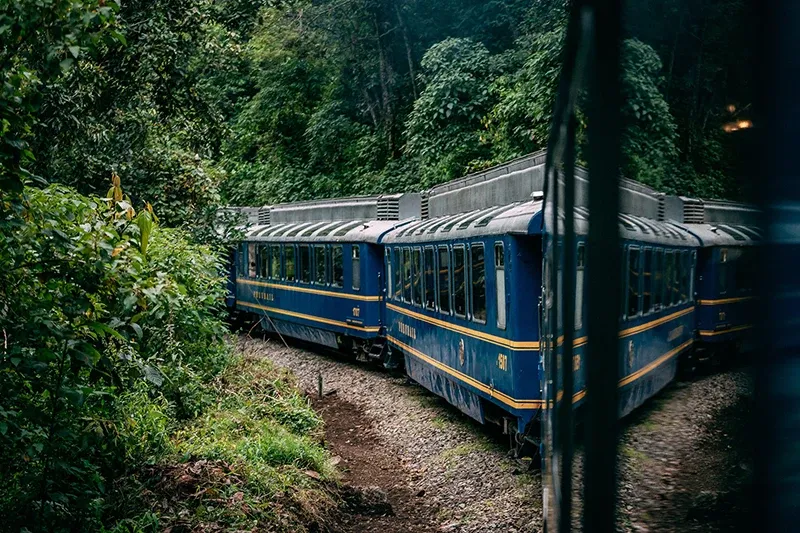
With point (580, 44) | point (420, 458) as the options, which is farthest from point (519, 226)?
point (580, 44)

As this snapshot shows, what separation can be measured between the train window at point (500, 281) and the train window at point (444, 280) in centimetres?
179

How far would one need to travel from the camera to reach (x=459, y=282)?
9.65m

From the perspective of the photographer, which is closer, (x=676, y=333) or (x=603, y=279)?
(x=603, y=279)

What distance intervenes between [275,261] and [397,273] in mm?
6318

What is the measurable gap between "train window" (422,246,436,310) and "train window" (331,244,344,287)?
4953 millimetres

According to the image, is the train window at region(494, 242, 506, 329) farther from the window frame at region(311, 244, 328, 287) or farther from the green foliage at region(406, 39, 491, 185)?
the green foliage at region(406, 39, 491, 185)

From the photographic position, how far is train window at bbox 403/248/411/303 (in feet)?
42.0

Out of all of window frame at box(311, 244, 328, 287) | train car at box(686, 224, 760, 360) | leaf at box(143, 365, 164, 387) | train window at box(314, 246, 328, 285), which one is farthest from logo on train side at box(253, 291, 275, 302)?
train car at box(686, 224, 760, 360)

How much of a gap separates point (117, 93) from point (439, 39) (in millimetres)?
16203

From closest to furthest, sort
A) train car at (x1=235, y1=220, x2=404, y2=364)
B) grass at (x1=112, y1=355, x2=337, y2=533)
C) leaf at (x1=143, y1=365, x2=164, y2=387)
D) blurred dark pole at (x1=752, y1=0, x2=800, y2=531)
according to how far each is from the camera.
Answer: blurred dark pole at (x1=752, y1=0, x2=800, y2=531), leaf at (x1=143, y1=365, x2=164, y2=387), grass at (x1=112, y1=355, x2=337, y2=533), train car at (x1=235, y1=220, x2=404, y2=364)

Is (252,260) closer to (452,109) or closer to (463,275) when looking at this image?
(452,109)

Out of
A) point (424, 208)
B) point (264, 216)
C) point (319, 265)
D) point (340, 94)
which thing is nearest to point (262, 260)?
point (264, 216)

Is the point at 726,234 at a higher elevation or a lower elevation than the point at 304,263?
higher

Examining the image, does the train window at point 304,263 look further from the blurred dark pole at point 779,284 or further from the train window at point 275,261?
the blurred dark pole at point 779,284
